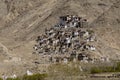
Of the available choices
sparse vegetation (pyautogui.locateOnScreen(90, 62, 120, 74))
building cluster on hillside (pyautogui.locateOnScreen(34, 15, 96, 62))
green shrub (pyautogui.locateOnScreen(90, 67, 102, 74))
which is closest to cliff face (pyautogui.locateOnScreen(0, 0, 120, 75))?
building cluster on hillside (pyautogui.locateOnScreen(34, 15, 96, 62))

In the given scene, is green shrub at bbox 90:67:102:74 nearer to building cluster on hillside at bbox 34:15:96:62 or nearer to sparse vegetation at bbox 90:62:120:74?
sparse vegetation at bbox 90:62:120:74

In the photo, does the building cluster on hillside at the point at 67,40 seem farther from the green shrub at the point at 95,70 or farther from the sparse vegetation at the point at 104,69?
the green shrub at the point at 95,70

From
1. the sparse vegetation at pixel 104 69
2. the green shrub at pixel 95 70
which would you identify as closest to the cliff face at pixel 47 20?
the sparse vegetation at pixel 104 69

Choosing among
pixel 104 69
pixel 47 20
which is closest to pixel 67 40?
pixel 47 20

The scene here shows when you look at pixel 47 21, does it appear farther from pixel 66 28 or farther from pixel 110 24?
pixel 110 24

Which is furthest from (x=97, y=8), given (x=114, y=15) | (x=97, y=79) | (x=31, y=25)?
(x=97, y=79)

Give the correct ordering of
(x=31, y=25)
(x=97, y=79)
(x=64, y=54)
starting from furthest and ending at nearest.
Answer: (x=31, y=25)
(x=64, y=54)
(x=97, y=79)
